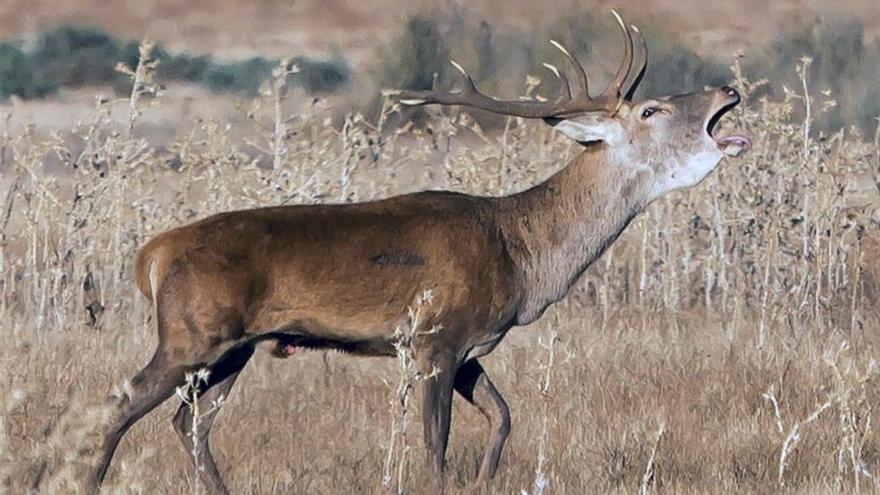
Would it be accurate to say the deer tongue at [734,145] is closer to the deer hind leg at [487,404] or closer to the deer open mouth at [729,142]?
the deer open mouth at [729,142]

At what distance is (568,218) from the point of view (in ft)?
34.6

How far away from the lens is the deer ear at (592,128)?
35.1ft

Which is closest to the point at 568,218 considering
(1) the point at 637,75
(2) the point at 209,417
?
(1) the point at 637,75

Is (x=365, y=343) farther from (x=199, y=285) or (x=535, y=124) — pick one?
(x=535, y=124)

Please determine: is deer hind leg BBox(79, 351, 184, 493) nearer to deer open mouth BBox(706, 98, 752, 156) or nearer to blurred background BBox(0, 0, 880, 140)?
deer open mouth BBox(706, 98, 752, 156)

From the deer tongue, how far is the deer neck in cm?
37

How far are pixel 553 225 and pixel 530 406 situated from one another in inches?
46.3

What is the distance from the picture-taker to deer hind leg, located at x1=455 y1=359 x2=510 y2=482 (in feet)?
32.7

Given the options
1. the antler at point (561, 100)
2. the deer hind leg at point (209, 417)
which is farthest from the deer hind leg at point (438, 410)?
the antler at point (561, 100)

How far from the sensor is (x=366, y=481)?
9508 millimetres

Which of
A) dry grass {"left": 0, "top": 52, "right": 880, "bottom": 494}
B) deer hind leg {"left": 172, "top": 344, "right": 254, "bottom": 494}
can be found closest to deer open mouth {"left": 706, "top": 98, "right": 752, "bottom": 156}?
dry grass {"left": 0, "top": 52, "right": 880, "bottom": 494}

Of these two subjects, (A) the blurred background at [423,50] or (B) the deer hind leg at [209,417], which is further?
(A) the blurred background at [423,50]

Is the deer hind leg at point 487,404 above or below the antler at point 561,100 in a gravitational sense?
below

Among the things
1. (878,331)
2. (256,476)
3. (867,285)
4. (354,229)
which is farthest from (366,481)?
(867,285)
